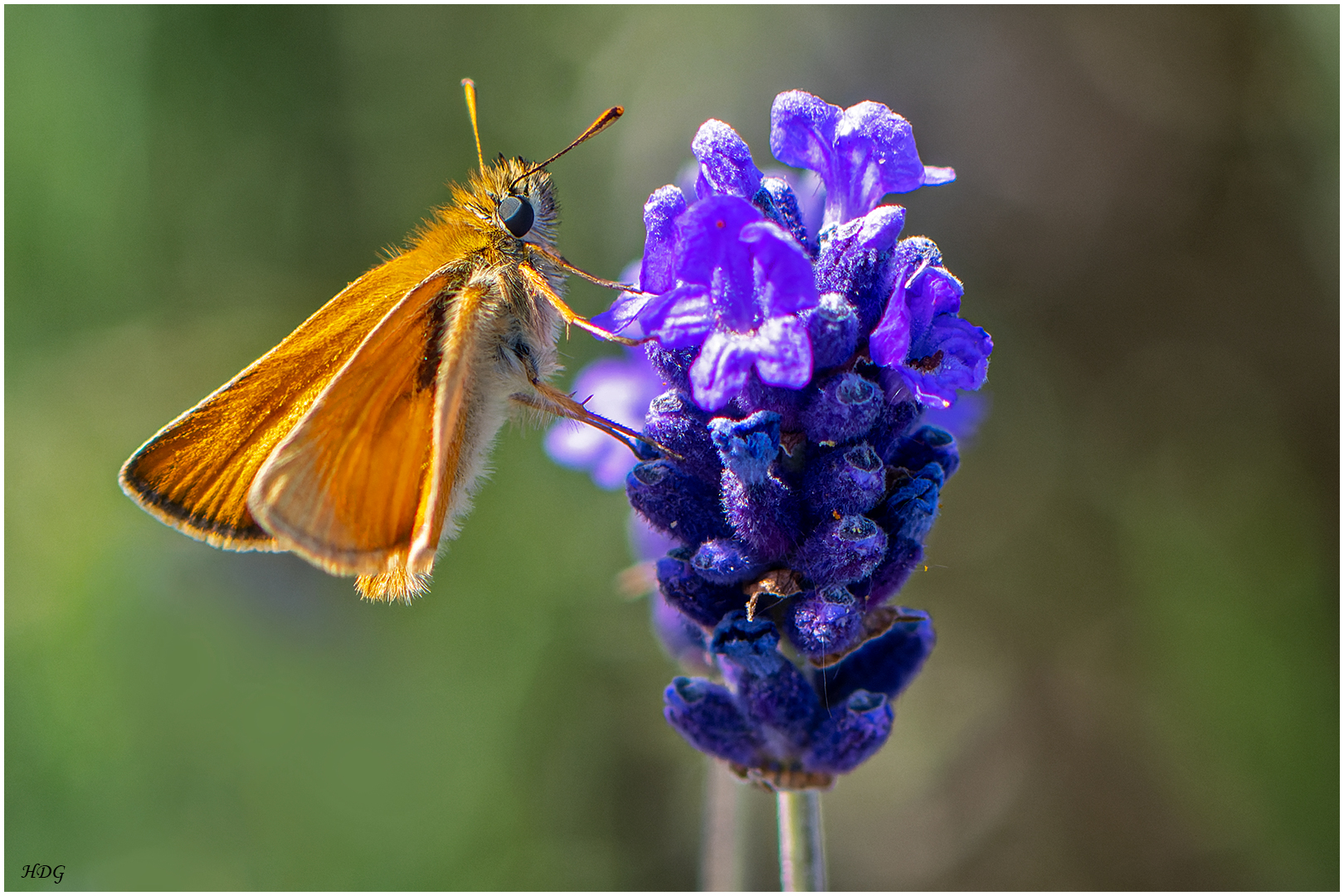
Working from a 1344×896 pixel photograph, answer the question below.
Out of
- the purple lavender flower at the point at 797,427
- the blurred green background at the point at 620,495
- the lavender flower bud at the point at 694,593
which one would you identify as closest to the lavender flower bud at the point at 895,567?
the purple lavender flower at the point at 797,427

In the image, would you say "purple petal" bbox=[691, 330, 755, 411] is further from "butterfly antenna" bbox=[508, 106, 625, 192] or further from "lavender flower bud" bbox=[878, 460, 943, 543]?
"butterfly antenna" bbox=[508, 106, 625, 192]

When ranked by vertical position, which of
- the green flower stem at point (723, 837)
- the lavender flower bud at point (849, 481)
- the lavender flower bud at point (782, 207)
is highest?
the lavender flower bud at point (782, 207)

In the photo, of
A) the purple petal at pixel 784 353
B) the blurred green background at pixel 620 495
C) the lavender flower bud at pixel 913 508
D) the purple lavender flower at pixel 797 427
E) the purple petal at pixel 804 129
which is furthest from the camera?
the blurred green background at pixel 620 495

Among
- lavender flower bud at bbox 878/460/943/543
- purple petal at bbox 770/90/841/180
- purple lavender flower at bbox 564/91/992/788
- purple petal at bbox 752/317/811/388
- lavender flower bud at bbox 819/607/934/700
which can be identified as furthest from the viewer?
lavender flower bud at bbox 819/607/934/700

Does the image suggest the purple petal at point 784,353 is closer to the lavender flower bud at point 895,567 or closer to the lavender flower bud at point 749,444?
the lavender flower bud at point 749,444

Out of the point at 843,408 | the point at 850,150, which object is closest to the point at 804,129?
the point at 850,150

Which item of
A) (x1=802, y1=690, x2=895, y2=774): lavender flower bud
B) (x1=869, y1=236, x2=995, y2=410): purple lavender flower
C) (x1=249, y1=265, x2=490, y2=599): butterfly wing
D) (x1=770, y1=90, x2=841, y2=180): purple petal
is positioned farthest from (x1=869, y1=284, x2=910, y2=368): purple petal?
(x1=249, y1=265, x2=490, y2=599): butterfly wing

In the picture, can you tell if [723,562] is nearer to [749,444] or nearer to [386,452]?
[749,444]
